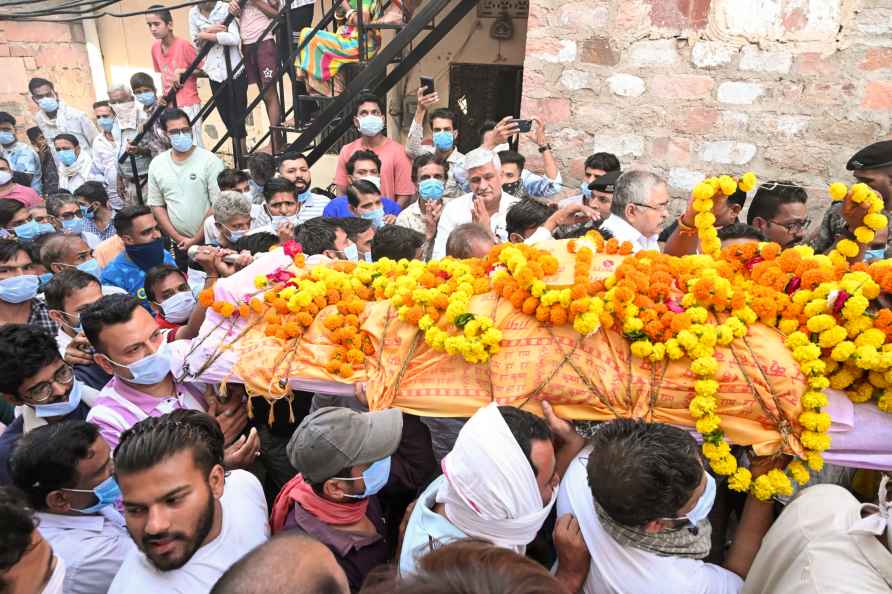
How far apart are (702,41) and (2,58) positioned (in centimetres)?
1119

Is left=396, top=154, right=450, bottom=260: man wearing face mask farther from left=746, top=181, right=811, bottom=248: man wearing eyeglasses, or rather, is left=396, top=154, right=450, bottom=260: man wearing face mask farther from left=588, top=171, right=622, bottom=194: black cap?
left=746, top=181, right=811, bottom=248: man wearing eyeglasses

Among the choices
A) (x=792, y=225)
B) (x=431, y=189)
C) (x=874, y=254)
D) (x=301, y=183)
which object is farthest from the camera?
(x=301, y=183)

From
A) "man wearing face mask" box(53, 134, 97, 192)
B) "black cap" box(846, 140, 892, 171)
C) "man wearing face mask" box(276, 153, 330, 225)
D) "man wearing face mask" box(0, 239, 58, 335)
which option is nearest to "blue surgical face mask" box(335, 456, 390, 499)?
"man wearing face mask" box(0, 239, 58, 335)

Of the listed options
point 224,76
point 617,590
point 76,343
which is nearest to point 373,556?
point 617,590

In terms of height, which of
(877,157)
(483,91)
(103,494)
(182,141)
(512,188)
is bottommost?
(103,494)

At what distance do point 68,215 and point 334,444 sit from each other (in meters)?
4.65

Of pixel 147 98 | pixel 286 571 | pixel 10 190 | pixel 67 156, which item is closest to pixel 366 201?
pixel 286 571

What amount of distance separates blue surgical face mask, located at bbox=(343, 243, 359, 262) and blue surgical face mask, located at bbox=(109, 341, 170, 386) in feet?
4.60

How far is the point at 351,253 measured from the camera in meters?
3.80

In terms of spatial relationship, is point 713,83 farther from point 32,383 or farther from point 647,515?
point 32,383

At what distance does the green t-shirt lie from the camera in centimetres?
560

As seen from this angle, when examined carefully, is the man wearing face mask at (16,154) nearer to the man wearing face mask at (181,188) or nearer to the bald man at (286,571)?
the man wearing face mask at (181,188)

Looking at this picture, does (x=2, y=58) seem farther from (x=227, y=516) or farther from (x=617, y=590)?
(x=617, y=590)

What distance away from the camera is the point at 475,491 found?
1721mm
